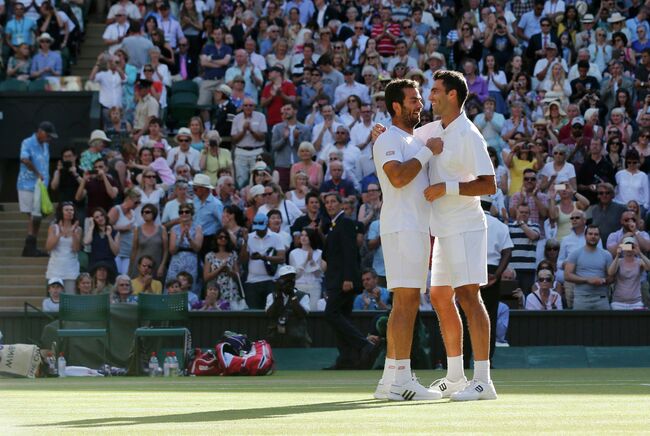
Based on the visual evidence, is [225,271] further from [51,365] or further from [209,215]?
[51,365]

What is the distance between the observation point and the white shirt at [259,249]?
59.8 feet

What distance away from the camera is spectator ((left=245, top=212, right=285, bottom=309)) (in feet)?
59.6

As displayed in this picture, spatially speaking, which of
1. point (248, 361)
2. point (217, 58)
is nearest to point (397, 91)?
point (248, 361)

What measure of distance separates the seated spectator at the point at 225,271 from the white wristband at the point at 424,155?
29.3ft

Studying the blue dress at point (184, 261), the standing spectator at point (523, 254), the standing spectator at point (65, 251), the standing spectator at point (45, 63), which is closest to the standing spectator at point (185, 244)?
the blue dress at point (184, 261)

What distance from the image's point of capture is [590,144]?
66.3ft

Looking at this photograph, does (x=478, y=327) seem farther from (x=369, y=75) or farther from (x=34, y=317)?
(x=369, y=75)

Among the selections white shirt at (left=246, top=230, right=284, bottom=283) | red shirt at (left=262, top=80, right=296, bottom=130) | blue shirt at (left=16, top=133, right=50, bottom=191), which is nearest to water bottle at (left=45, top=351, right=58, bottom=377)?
white shirt at (left=246, top=230, right=284, bottom=283)

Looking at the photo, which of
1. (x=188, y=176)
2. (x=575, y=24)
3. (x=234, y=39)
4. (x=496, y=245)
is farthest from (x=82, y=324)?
(x=575, y=24)

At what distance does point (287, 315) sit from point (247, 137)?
5.36 metres

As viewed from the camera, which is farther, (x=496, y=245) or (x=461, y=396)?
(x=496, y=245)

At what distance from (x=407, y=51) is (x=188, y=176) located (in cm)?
491

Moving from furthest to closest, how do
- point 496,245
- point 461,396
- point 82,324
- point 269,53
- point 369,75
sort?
point 269,53
point 369,75
point 82,324
point 496,245
point 461,396

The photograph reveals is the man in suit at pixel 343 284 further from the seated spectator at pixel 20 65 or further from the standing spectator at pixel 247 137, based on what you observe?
the seated spectator at pixel 20 65
